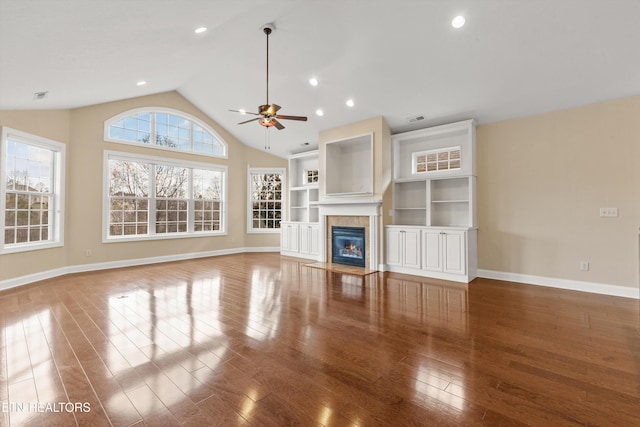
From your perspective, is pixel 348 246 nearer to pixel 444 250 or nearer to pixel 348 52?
pixel 444 250

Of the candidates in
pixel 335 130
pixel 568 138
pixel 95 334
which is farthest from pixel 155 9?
pixel 568 138

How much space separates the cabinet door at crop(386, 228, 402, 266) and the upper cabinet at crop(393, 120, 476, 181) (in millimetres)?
1125

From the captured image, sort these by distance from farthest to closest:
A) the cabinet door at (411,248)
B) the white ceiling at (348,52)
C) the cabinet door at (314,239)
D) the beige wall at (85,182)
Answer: the cabinet door at (314,239) → the cabinet door at (411,248) → the beige wall at (85,182) → the white ceiling at (348,52)

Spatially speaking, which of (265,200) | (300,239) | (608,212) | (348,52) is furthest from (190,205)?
(608,212)

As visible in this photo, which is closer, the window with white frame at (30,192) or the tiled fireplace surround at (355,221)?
the window with white frame at (30,192)

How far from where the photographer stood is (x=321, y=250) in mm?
6691

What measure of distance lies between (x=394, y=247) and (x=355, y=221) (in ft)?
3.24

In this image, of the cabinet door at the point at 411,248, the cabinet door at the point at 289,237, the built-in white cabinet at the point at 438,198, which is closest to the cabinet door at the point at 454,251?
the built-in white cabinet at the point at 438,198

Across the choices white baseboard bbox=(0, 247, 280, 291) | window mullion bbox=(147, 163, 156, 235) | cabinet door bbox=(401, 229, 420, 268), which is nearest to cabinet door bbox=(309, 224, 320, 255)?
white baseboard bbox=(0, 247, 280, 291)

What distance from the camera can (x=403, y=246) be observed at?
558 cm

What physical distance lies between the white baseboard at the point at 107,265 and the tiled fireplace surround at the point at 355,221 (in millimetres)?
2505

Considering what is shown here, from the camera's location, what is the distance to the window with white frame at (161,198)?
6160 millimetres

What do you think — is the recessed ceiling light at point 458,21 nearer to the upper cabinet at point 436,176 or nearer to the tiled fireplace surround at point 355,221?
the upper cabinet at point 436,176

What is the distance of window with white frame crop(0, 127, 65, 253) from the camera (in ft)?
14.5
